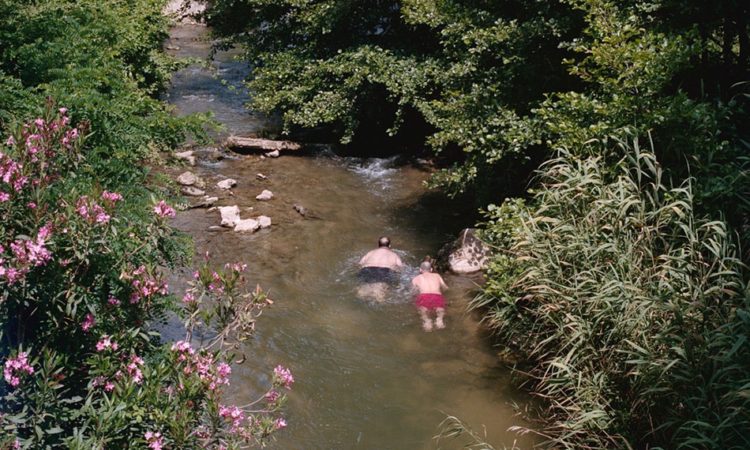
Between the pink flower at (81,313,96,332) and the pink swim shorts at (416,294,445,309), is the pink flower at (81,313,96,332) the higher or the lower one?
the higher one

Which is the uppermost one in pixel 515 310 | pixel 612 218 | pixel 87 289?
pixel 87 289

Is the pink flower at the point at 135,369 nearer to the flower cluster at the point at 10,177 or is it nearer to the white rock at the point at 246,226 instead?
the flower cluster at the point at 10,177

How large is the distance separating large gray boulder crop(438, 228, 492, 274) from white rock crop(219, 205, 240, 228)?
10.7ft

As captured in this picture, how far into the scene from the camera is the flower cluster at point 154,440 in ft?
12.5

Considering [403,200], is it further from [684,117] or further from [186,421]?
[186,421]

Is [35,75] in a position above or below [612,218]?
above

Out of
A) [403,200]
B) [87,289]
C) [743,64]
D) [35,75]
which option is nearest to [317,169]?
[403,200]

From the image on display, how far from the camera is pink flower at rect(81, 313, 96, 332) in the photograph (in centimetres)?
418

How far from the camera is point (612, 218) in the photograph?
22.4ft

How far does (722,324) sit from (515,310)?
7.78 ft

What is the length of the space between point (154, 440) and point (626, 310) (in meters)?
3.99

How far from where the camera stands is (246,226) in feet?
35.7

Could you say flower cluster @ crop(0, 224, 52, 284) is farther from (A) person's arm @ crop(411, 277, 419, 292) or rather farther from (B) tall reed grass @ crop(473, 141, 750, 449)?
(A) person's arm @ crop(411, 277, 419, 292)

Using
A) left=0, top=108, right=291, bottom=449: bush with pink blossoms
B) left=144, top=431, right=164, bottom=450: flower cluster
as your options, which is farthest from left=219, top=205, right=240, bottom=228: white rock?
left=144, top=431, right=164, bottom=450: flower cluster
